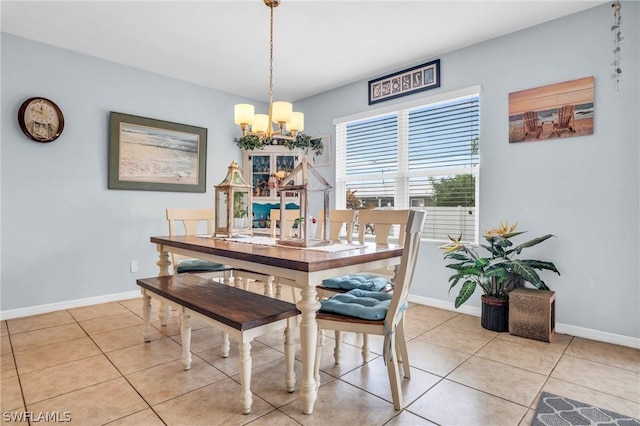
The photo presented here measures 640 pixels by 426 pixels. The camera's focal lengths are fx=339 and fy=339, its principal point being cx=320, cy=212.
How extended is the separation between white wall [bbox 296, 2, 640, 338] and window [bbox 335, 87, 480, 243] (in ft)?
0.51

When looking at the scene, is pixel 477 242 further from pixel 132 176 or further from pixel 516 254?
pixel 132 176

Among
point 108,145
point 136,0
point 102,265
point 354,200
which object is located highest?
point 136,0

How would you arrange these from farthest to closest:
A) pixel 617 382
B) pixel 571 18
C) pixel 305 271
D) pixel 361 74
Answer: pixel 361 74 → pixel 571 18 → pixel 617 382 → pixel 305 271

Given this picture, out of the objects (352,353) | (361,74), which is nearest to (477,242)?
(352,353)

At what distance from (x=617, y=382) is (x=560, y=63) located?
2359 millimetres

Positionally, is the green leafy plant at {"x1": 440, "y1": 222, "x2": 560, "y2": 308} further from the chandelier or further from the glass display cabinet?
the glass display cabinet

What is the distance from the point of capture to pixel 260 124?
2.55m

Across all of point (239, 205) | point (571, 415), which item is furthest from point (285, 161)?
point (571, 415)

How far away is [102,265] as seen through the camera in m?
3.61

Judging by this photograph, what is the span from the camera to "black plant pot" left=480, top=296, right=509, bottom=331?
9.18ft

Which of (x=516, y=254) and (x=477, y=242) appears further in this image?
(x=477, y=242)

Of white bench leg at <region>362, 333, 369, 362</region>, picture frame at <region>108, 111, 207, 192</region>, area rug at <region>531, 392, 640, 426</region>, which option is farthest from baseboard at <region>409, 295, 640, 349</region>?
picture frame at <region>108, 111, 207, 192</region>

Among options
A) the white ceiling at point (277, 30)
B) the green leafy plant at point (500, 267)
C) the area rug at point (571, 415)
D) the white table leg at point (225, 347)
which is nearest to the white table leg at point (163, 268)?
the white table leg at point (225, 347)

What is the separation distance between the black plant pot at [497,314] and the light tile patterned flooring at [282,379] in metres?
0.09
